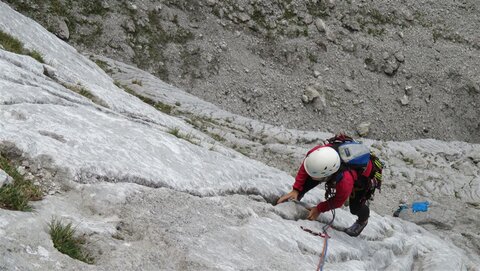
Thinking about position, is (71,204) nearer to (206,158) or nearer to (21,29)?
(206,158)

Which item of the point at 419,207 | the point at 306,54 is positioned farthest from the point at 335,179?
the point at 306,54

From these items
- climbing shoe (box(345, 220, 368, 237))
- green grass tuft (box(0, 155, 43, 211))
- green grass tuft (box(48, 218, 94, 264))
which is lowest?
green grass tuft (box(48, 218, 94, 264))

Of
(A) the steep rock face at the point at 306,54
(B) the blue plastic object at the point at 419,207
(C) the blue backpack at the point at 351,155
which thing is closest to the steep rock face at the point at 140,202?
(C) the blue backpack at the point at 351,155

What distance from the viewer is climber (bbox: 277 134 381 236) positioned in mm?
9258

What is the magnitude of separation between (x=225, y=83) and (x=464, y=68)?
71.4 ft

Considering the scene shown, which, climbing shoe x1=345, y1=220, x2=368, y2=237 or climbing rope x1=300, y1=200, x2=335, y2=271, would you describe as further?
climbing shoe x1=345, y1=220, x2=368, y2=237

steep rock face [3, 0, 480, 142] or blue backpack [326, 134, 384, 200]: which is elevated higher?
steep rock face [3, 0, 480, 142]

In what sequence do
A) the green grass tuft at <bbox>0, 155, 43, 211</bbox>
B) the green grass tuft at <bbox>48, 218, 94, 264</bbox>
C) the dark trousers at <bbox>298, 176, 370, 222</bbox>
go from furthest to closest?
the dark trousers at <bbox>298, 176, 370, 222</bbox>
the green grass tuft at <bbox>0, 155, 43, 211</bbox>
the green grass tuft at <bbox>48, 218, 94, 264</bbox>

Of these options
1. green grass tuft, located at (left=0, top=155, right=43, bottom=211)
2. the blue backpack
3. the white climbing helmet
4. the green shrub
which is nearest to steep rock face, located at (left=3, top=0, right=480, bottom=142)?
the green shrub

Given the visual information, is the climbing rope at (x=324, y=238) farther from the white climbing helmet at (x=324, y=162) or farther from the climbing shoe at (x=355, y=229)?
the white climbing helmet at (x=324, y=162)

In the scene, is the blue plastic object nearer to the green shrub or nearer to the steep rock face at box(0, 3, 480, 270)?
the steep rock face at box(0, 3, 480, 270)

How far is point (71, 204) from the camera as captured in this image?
5770mm

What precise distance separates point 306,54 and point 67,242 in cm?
3245

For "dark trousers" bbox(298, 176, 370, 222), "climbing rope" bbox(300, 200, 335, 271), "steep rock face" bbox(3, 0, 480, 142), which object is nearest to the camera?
"climbing rope" bbox(300, 200, 335, 271)
